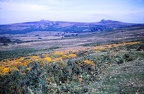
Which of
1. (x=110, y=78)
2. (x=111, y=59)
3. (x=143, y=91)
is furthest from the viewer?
(x=111, y=59)

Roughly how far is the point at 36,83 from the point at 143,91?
590cm

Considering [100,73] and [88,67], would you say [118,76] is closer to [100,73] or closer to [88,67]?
[100,73]

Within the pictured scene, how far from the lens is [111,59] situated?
1862 centimetres

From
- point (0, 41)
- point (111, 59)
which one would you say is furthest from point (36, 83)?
point (0, 41)

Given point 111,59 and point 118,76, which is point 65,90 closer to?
point 118,76

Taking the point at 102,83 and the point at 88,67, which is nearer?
the point at 102,83

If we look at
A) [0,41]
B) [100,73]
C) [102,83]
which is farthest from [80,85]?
[0,41]

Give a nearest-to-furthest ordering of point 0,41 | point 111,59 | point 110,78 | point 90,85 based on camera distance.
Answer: point 90,85 → point 110,78 → point 111,59 → point 0,41

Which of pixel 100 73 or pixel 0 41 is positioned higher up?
pixel 100 73

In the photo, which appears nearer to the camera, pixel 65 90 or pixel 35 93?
pixel 35 93

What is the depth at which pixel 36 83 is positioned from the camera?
10.9 metres

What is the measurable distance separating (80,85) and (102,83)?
1374 millimetres

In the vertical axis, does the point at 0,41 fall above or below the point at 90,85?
below

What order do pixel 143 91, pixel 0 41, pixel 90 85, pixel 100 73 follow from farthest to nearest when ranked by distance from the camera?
pixel 0 41, pixel 100 73, pixel 90 85, pixel 143 91
